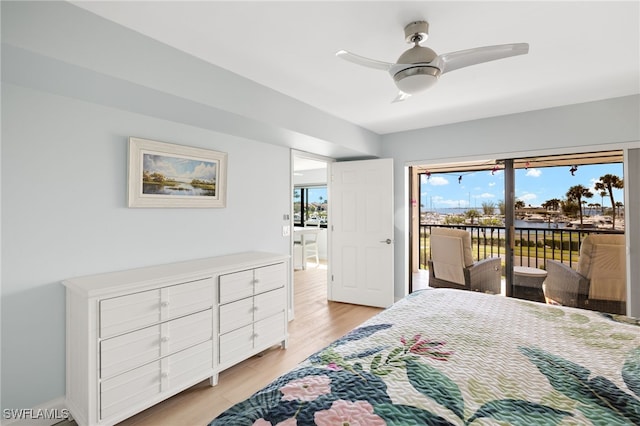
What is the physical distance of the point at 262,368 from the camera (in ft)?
8.76

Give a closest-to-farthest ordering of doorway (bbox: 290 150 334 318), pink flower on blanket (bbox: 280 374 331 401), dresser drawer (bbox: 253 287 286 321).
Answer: pink flower on blanket (bbox: 280 374 331 401) < dresser drawer (bbox: 253 287 286 321) < doorway (bbox: 290 150 334 318)

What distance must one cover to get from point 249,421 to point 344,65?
2.26m

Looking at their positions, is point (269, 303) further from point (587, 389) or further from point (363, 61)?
point (587, 389)

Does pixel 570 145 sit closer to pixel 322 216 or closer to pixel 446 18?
pixel 446 18

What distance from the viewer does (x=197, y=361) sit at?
228 centimetres

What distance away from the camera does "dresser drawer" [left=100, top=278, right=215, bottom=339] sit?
1.83m

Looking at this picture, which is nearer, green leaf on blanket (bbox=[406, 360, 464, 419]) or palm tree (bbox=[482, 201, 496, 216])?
green leaf on blanket (bbox=[406, 360, 464, 419])

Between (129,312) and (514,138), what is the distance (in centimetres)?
405

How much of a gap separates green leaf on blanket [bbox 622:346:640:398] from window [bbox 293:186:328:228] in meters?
6.70

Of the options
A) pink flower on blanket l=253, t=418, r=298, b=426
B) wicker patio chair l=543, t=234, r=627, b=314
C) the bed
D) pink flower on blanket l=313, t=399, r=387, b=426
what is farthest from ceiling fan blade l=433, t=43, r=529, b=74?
wicker patio chair l=543, t=234, r=627, b=314

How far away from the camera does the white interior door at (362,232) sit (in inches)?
164

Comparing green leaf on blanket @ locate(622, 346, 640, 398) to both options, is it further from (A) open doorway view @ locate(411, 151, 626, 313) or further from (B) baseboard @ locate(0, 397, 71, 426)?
(B) baseboard @ locate(0, 397, 71, 426)

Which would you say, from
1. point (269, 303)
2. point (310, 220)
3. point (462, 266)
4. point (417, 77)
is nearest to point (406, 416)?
point (417, 77)

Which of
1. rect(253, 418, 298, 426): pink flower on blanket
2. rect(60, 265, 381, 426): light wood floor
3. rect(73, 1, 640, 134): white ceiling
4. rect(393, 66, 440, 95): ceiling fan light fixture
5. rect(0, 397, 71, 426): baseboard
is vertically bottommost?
rect(60, 265, 381, 426): light wood floor
